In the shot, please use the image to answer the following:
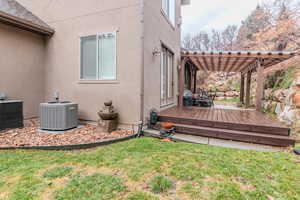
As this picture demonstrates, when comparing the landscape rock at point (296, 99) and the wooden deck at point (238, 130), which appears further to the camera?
the landscape rock at point (296, 99)

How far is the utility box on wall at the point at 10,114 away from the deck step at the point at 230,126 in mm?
4548

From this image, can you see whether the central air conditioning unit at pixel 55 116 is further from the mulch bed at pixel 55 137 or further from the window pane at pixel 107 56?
the window pane at pixel 107 56

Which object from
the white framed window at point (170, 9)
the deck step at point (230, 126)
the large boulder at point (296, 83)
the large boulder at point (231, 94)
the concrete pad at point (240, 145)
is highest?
the white framed window at point (170, 9)

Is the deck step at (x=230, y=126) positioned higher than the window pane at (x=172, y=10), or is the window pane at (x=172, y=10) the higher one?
the window pane at (x=172, y=10)

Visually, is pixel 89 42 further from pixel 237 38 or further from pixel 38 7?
pixel 237 38

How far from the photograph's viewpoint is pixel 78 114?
5.99 meters

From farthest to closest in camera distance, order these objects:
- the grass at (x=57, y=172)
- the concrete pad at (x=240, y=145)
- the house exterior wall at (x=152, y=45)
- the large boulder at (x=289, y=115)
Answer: the large boulder at (x=289, y=115) < the house exterior wall at (x=152, y=45) < the concrete pad at (x=240, y=145) < the grass at (x=57, y=172)

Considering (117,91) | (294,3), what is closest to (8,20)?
(117,91)

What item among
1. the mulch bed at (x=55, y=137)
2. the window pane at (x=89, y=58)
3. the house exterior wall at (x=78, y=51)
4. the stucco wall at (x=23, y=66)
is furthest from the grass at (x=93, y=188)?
the stucco wall at (x=23, y=66)

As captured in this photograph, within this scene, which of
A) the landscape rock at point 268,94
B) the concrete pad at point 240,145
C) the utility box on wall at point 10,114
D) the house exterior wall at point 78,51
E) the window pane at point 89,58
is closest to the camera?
the concrete pad at point 240,145

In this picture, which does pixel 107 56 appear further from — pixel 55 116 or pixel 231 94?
pixel 231 94

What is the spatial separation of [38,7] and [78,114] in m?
4.64

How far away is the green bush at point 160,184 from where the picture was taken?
2354 millimetres

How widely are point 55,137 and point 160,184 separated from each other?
3.55m
